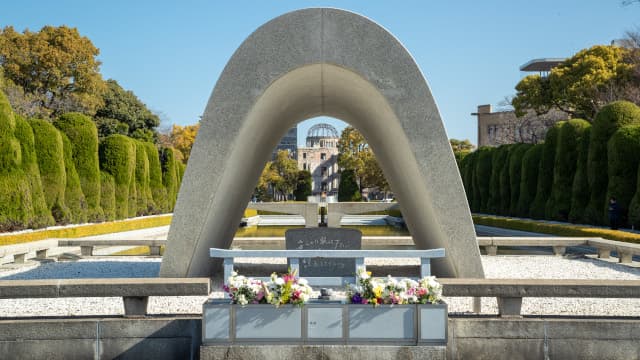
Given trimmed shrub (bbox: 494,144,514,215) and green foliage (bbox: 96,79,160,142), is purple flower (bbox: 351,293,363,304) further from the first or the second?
green foliage (bbox: 96,79,160,142)

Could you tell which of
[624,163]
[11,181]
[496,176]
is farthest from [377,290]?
[496,176]

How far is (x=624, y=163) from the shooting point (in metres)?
18.6

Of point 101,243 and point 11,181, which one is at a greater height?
point 11,181

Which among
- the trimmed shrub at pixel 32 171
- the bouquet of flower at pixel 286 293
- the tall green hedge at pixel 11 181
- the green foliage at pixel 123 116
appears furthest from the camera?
the green foliage at pixel 123 116

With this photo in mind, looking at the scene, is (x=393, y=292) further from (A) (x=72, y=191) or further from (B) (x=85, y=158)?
(B) (x=85, y=158)

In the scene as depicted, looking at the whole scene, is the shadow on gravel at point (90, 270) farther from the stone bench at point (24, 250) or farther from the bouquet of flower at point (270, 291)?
the bouquet of flower at point (270, 291)

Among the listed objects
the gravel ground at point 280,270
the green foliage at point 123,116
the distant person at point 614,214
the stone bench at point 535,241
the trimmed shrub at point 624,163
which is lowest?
the gravel ground at point 280,270

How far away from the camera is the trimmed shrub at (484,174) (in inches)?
1280

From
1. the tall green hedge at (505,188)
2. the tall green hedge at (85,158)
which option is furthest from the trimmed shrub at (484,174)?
the tall green hedge at (85,158)

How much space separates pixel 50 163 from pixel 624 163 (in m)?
17.9

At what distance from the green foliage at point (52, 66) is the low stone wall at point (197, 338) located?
3254 cm

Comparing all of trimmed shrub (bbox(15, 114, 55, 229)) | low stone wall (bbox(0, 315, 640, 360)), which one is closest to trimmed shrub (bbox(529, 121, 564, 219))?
trimmed shrub (bbox(15, 114, 55, 229))

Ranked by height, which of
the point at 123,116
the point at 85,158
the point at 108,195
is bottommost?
the point at 108,195

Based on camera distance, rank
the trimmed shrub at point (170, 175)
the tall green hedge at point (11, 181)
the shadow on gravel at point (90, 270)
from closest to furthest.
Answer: the shadow on gravel at point (90, 270), the tall green hedge at point (11, 181), the trimmed shrub at point (170, 175)
